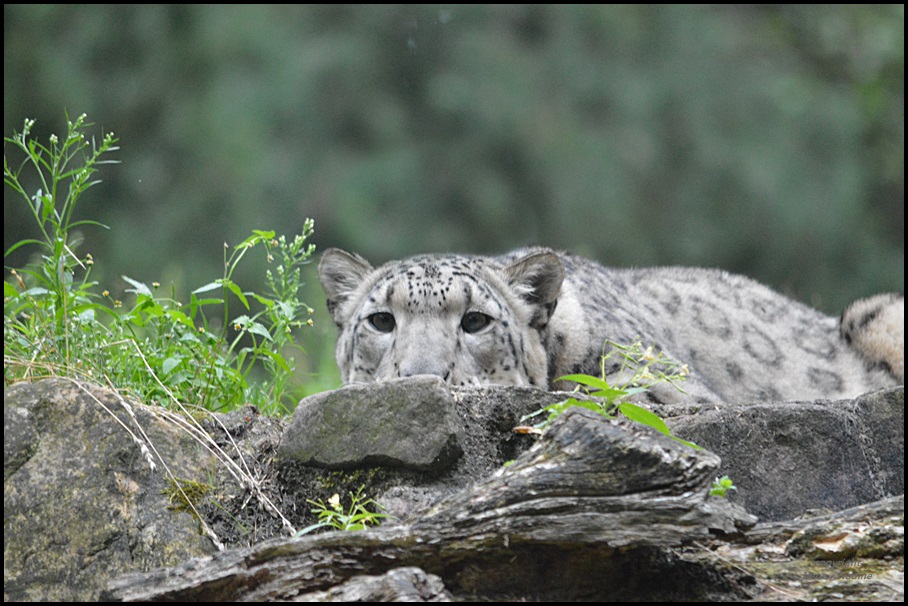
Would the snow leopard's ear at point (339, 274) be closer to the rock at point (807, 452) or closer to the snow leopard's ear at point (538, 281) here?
the snow leopard's ear at point (538, 281)

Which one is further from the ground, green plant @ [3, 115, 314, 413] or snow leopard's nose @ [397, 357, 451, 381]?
green plant @ [3, 115, 314, 413]

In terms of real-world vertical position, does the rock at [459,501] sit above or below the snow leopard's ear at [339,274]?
below

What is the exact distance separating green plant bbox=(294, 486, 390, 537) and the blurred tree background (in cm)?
1260

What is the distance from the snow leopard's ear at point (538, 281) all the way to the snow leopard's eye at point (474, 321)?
0.32m

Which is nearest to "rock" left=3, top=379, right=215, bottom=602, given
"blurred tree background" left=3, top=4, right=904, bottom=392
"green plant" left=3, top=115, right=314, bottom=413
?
"green plant" left=3, top=115, right=314, bottom=413

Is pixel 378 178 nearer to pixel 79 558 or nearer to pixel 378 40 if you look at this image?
pixel 378 40

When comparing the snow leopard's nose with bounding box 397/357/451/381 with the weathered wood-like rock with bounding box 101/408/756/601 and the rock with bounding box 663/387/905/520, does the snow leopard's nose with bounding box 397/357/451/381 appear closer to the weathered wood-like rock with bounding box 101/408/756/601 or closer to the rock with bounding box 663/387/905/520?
the rock with bounding box 663/387/905/520

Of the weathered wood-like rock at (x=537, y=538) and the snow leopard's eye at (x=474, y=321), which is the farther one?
the snow leopard's eye at (x=474, y=321)

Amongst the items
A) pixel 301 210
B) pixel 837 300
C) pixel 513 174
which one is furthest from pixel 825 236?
pixel 301 210

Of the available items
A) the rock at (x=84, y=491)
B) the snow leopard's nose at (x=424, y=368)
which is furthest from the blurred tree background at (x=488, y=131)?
the rock at (x=84, y=491)

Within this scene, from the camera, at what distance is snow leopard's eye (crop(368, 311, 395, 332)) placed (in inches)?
232

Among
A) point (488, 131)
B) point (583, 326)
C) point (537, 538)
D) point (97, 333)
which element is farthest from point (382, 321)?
point (488, 131)

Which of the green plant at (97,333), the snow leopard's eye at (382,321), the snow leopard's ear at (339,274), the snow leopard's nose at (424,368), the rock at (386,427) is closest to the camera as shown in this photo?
the rock at (386,427)

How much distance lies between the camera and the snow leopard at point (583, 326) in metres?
5.74
